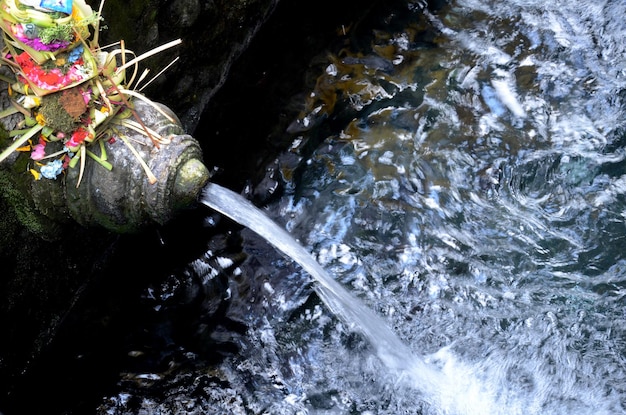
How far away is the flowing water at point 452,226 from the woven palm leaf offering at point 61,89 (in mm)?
526

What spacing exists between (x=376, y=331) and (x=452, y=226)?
0.76 metres

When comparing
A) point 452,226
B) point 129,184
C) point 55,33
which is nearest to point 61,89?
point 55,33

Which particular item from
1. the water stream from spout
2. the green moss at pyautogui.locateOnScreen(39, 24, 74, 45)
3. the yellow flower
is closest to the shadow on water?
the water stream from spout

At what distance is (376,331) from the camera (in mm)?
2975

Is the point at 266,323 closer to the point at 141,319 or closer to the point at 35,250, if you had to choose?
the point at 141,319

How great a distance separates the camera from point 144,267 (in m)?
3.36

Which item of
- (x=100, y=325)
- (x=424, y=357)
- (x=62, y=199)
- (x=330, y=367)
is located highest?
(x=62, y=199)

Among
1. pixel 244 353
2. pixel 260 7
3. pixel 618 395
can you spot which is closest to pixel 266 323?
pixel 244 353

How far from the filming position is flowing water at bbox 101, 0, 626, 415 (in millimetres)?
2807

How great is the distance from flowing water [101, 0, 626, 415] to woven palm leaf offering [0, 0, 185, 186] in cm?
53

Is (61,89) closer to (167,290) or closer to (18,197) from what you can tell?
(18,197)

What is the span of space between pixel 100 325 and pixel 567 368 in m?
2.25

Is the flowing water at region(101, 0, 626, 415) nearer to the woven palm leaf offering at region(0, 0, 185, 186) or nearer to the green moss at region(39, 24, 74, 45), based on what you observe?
the woven palm leaf offering at region(0, 0, 185, 186)

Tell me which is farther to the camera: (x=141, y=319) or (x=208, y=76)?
(x=208, y=76)
